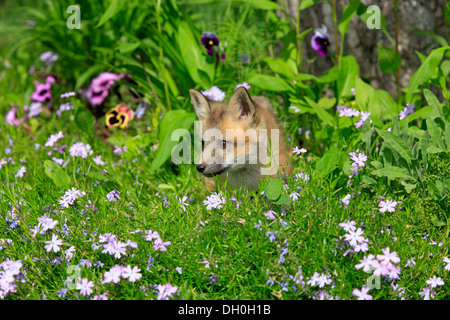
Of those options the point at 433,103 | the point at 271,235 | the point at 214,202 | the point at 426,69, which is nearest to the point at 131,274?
the point at 214,202

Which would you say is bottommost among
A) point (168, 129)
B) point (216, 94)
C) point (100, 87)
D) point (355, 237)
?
point (355, 237)

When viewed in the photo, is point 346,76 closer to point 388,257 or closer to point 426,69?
point 426,69

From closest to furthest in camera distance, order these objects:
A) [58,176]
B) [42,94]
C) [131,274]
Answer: [131,274] → [58,176] → [42,94]

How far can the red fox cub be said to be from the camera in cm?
349

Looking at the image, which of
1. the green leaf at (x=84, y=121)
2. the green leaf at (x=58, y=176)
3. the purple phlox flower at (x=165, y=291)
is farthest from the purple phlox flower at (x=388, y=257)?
the green leaf at (x=84, y=121)

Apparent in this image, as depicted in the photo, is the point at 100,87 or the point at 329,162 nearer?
the point at 329,162

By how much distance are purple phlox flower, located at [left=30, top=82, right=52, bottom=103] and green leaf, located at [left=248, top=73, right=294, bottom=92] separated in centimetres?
277

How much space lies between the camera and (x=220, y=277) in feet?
8.41

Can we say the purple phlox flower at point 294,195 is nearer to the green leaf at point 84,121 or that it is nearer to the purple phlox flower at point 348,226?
the purple phlox flower at point 348,226

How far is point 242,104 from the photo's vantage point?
3.55 meters

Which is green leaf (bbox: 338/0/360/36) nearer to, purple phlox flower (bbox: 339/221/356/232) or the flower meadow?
the flower meadow

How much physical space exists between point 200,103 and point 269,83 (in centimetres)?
70

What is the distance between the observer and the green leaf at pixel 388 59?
3.79 m

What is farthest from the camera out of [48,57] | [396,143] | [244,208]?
[48,57]
